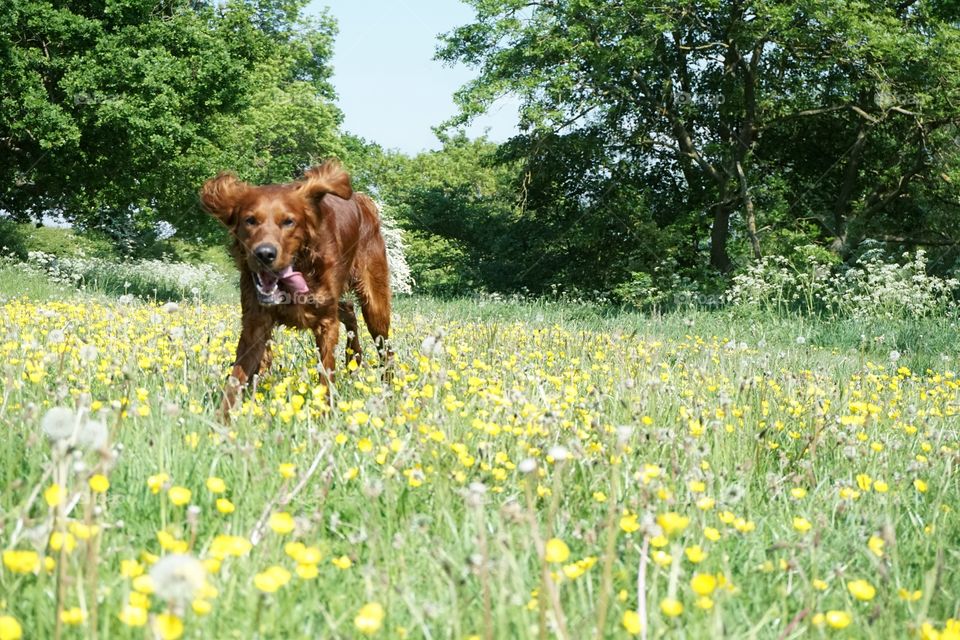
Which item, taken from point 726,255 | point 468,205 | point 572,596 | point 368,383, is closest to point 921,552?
point 572,596

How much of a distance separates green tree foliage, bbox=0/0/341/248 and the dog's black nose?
12.4 m

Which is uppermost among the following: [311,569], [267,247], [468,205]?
[468,205]

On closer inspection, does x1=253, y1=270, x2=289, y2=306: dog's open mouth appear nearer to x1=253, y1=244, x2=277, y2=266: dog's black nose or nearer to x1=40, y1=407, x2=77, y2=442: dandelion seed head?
x1=253, y1=244, x2=277, y2=266: dog's black nose

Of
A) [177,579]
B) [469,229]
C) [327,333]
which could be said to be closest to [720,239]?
[469,229]

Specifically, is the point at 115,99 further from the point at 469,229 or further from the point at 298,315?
the point at 298,315

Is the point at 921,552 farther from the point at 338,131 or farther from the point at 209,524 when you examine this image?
the point at 338,131

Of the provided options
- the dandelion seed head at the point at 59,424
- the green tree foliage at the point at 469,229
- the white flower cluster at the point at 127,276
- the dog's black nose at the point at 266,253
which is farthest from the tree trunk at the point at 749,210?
the dandelion seed head at the point at 59,424

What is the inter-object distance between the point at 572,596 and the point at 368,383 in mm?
2644

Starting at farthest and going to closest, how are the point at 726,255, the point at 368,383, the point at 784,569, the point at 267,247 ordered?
the point at 726,255 < the point at 368,383 < the point at 267,247 < the point at 784,569

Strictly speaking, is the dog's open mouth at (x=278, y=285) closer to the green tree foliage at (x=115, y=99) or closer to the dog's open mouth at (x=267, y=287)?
the dog's open mouth at (x=267, y=287)

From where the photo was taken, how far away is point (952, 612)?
6.59 ft

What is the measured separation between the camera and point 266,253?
3912 mm

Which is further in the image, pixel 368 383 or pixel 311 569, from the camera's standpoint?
pixel 368 383

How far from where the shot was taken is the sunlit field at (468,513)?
148 centimetres
